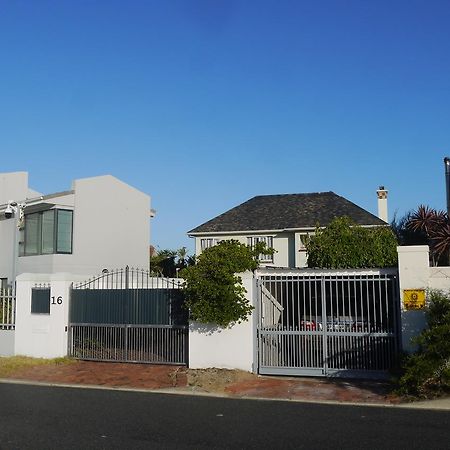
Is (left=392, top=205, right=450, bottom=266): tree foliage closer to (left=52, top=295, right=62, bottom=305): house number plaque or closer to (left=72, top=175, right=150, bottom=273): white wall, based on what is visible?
(left=72, top=175, right=150, bottom=273): white wall

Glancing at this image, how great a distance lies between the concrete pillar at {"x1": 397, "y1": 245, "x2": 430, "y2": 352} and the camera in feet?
42.1

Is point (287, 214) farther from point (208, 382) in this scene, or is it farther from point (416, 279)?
point (208, 382)

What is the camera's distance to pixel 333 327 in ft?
44.5

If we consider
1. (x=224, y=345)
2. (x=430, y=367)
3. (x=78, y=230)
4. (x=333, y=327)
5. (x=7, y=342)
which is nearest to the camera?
(x=430, y=367)

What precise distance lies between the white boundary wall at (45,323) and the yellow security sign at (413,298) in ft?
28.8

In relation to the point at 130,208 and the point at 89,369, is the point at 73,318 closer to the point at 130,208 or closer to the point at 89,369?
the point at 89,369

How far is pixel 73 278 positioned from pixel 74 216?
9134 millimetres

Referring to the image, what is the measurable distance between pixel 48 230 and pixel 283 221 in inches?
526

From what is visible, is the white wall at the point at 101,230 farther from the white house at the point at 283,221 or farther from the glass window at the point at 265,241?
the glass window at the point at 265,241

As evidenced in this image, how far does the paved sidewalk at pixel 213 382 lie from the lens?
1187 centimetres

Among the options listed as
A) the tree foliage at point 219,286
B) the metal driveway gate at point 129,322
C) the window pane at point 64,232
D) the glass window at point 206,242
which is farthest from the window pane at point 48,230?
the tree foliage at point 219,286

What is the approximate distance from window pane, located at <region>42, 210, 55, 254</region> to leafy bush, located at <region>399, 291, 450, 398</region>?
56.4 feet

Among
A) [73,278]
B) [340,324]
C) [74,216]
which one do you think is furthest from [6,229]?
[340,324]

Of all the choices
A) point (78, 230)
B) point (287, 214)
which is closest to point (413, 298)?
point (78, 230)
